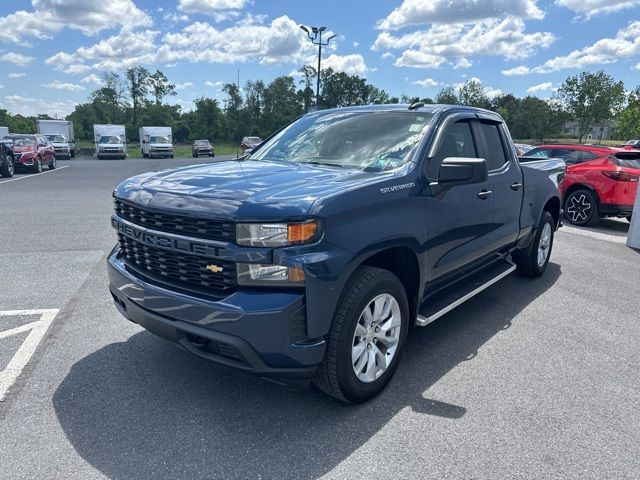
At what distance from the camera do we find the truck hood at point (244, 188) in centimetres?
256

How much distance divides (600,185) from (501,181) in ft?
21.1

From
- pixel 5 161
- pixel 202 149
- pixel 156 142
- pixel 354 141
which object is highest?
pixel 354 141

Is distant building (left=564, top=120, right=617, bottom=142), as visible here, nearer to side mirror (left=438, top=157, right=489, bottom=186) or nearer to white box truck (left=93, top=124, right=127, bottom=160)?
white box truck (left=93, top=124, right=127, bottom=160)

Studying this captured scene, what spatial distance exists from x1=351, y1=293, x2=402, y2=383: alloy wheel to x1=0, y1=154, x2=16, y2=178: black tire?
62.3 feet

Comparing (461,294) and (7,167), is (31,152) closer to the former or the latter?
(7,167)

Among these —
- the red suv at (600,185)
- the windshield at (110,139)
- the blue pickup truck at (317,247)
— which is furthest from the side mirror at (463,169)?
the windshield at (110,139)

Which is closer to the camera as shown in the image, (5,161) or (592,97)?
(5,161)

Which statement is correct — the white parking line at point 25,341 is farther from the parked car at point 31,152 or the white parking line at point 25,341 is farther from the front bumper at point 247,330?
the parked car at point 31,152

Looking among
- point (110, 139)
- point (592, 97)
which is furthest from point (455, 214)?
point (592, 97)

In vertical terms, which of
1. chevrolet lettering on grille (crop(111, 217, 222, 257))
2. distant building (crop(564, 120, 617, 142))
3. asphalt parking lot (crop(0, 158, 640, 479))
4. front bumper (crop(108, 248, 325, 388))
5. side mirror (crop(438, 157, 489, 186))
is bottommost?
asphalt parking lot (crop(0, 158, 640, 479))

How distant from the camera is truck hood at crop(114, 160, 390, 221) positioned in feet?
8.40

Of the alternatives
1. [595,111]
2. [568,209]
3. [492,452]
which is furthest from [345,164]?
[595,111]

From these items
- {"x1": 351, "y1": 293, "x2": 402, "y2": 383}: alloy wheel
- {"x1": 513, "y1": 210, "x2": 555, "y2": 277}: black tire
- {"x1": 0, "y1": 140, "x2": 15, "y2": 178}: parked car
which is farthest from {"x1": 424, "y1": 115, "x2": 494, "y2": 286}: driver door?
{"x1": 0, "y1": 140, "x2": 15, "y2": 178}: parked car

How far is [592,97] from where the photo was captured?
2093 inches
